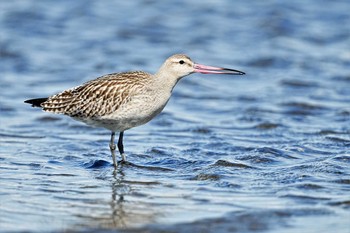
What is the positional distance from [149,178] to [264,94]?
602 cm

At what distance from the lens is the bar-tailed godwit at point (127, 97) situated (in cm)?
1067

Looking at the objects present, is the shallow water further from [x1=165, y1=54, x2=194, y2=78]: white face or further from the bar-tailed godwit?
[x1=165, y1=54, x2=194, y2=78]: white face

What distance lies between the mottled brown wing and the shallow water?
65 cm

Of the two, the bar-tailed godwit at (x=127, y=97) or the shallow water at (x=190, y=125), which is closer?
the shallow water at (x=190, y=125)

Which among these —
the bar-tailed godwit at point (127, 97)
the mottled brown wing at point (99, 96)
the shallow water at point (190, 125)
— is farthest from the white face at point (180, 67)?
the shallow water at point (190, 125)

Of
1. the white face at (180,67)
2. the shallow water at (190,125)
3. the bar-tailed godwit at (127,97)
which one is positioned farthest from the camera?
the white face at (180,67)

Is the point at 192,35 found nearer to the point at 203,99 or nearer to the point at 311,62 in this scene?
the point at 311,62

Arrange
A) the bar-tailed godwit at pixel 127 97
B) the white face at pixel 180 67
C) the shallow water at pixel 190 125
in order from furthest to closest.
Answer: the white face at pixel 180 67 < the bar-tailed godwit at pixel 127 97 < the shallow water at pixel 190 125

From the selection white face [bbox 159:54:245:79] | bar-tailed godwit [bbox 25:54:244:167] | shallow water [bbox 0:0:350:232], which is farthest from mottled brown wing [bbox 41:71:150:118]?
shallow water [bbox 0:0:350:232]

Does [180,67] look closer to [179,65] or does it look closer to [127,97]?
[179,65]

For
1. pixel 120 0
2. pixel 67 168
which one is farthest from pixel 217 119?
pixel 120 0

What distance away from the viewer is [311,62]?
1830 centimetres

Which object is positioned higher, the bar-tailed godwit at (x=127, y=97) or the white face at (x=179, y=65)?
the white face at (x=179, y=65)

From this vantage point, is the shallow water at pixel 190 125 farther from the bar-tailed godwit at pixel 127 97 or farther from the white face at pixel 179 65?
the white face at pixel 179 65
